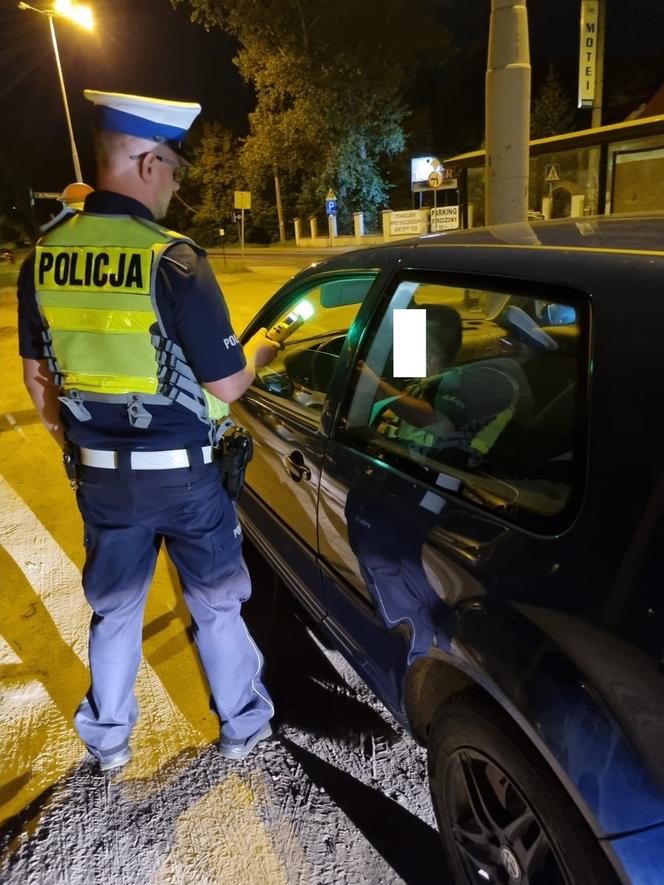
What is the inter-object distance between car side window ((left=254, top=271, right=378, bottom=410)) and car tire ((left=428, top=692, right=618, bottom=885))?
125 cm

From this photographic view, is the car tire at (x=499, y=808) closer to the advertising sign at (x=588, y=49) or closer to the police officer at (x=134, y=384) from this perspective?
the police officer at (x=134, y=384)

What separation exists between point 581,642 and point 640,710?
0.46 feet

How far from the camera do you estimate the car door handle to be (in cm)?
232

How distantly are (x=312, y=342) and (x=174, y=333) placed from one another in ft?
4.77

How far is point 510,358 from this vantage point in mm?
2369

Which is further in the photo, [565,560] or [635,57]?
[635,57]

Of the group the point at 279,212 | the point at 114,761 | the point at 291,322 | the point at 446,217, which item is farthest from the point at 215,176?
the point at 114,761

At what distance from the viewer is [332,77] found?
30609 millimetres

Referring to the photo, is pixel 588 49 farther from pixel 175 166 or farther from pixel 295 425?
pixel 175 166

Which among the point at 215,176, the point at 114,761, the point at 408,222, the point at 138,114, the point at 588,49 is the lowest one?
the point at 114,761

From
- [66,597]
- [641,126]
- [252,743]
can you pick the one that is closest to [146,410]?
[252,743]

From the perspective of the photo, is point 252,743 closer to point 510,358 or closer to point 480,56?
point 510,358

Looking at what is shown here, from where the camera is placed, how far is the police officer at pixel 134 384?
1.79m

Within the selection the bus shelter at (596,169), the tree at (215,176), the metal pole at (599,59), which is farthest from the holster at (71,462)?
the tree at (215,176)
